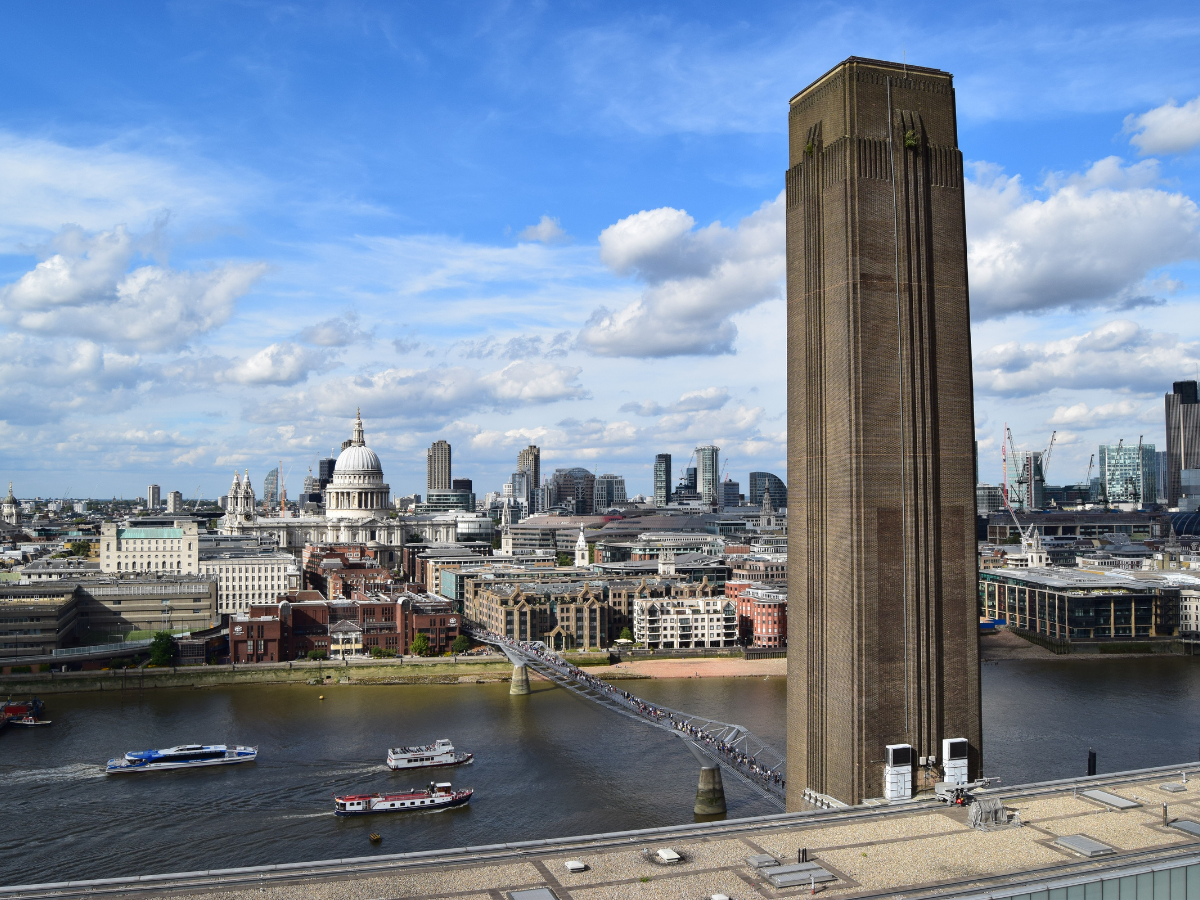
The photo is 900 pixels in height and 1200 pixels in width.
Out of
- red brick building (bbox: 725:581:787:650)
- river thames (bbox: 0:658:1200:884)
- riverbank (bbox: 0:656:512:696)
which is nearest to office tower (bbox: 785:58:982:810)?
river thames (bbox: 0:658:1200:884)

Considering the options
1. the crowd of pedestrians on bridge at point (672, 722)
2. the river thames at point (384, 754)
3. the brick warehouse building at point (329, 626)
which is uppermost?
the brick warehouse building at point (329, 626)

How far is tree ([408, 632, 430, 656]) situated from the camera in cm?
5969

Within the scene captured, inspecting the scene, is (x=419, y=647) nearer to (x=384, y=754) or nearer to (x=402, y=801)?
(x=384, y=754)

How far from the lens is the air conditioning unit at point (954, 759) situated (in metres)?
22.2

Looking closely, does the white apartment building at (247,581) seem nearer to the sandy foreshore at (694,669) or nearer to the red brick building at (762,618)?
the sandy foreshore at (694,669)

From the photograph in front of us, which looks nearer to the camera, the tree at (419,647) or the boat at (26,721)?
the boat at (26,721)

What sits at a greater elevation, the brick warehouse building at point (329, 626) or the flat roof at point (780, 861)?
the flat roof at point (780, 861)

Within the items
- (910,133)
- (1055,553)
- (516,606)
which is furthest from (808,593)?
(1055,553)

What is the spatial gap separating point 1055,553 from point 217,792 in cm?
8645

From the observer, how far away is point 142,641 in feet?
198

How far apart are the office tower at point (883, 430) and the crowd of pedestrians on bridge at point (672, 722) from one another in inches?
338

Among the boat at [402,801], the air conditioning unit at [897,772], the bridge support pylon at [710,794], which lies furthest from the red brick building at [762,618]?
the air conditioning unit at [897,772]

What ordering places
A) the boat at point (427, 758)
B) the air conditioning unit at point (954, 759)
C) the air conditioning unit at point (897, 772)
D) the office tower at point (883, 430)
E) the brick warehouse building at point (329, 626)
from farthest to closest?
the brick warehouse building at point (329, 626) < the boat at point (427, 758) < the office tower at point (883, 430) < the air conditioning unit at point (954, 759) < the air conditioning unit at point (897, 772)

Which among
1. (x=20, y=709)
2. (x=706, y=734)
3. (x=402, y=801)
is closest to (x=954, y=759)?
(x=706, y=734)
